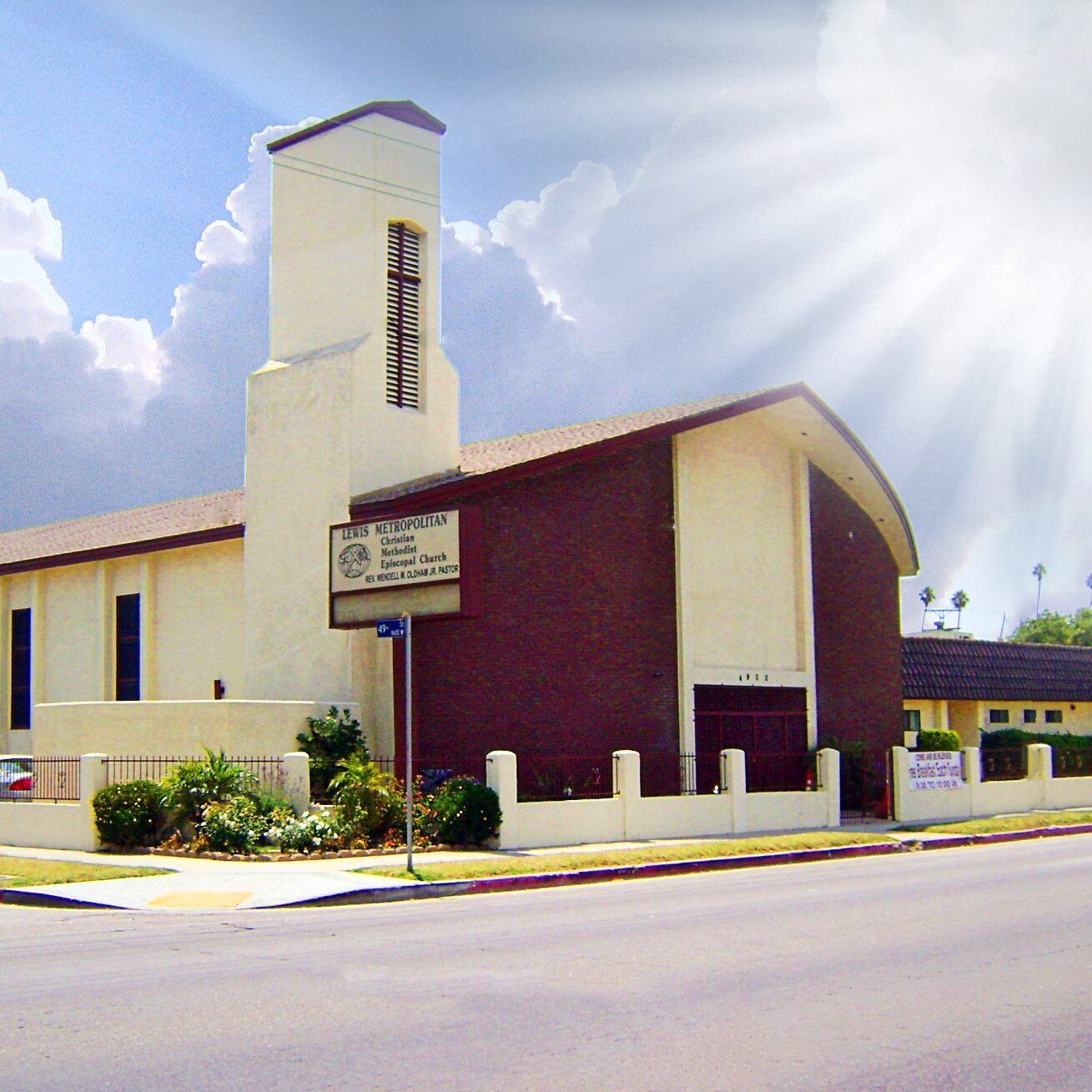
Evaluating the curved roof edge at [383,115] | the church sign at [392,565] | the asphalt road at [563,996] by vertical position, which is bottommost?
the asphalt road at [563,996]

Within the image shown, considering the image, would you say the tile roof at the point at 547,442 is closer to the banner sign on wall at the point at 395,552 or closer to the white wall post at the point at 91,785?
the banner sign on wall at the point at 395,552

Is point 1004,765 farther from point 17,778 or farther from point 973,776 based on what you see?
point 17,778

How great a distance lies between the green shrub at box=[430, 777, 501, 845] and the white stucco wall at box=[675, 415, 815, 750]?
→ 815 centimetres

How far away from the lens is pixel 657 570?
29531 millimetres

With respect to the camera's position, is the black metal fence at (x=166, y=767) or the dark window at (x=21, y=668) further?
the dark window at (x=21, y=668)

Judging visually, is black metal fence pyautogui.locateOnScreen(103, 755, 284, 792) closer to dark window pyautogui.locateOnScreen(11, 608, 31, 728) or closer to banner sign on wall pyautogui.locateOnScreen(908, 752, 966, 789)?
dark window pyautogui.locateOnScreen(11, 608, 31, 728)

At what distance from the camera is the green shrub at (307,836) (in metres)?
20.8

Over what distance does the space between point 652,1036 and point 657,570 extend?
21424mm

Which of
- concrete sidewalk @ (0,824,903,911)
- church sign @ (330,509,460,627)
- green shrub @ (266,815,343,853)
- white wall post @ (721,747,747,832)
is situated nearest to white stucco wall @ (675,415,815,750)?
white wall post @ (721,747,747,832)

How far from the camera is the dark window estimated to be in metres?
36.6

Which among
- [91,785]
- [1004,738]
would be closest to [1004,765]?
[1004,738]

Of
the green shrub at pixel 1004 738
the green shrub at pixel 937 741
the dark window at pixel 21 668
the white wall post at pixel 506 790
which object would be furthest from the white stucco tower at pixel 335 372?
the green shrub at pixel 1004 738

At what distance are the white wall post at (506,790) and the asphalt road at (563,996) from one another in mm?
6166

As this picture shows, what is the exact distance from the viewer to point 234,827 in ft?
69.1
